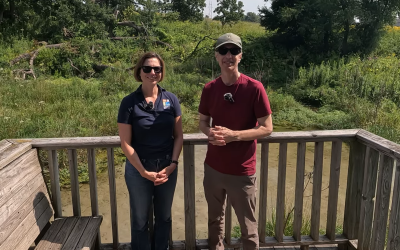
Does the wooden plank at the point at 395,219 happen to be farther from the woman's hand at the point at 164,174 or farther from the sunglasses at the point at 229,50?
the woman's hand at the point at 164,174

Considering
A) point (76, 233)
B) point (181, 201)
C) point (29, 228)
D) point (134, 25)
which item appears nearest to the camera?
point (29, 228)

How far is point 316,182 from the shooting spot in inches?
110

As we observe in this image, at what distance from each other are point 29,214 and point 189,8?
100 feet

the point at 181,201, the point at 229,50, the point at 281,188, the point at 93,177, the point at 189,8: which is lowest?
the point at 181,201

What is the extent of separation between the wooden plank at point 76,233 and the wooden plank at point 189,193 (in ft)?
2.68

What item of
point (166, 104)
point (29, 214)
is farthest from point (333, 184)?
point (29, 214)

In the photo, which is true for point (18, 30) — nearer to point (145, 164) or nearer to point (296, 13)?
point (296, 13)

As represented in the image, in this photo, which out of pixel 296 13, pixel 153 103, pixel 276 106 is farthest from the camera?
pixel 296 13

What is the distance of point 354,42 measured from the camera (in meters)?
17.2

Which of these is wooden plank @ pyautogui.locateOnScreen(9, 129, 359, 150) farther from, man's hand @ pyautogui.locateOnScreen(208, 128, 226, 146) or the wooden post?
man's hand @ pyautogui.locateOnScreen(208, 128, 226, 146)

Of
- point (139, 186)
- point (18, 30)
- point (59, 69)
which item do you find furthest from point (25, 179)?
point (18, 30)

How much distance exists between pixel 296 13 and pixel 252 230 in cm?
1530

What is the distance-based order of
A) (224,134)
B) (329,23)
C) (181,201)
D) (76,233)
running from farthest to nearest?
(329,23), (181,201), (76,233), (224,134)

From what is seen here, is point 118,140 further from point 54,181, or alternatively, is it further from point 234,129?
point 234,129
